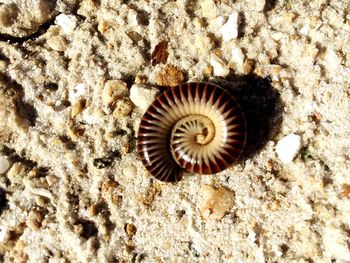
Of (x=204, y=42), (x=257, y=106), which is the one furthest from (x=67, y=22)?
(x=257, y=106)

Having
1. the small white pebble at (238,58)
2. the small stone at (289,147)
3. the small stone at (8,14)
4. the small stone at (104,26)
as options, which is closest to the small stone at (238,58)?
the small white pebble at (238,58)

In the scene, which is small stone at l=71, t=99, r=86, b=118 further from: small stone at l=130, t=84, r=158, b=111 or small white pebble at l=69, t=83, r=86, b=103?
small stone at l=130, t=84, r=158, b=111

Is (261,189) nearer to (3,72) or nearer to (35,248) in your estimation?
(35,248)

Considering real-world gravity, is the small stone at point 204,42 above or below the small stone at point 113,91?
above

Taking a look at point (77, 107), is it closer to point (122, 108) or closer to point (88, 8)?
point (122, 108)

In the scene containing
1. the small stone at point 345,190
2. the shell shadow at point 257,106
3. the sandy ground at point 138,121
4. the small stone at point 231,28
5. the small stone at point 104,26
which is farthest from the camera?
the small stone at point 104,26

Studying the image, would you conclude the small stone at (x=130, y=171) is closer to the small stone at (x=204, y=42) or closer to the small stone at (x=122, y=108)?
the small stone at (x=122, y=108)

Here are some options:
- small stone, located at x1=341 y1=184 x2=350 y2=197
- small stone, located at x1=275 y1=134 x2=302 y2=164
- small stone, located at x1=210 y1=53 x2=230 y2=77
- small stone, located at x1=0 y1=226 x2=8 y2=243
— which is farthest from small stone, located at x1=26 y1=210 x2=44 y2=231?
small stone, located at x1=341 y1=184 x2=350 y2=197

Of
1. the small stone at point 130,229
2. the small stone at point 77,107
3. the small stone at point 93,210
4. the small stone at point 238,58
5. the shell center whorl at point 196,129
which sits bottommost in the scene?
the small stone at point 93,210

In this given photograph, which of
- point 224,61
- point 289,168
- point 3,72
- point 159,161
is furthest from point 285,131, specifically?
point 3,72
